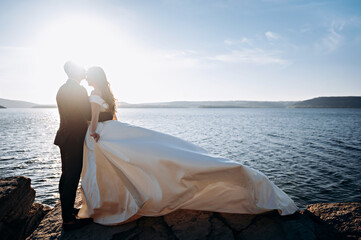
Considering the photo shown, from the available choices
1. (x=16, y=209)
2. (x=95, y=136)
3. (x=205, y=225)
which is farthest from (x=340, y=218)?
(x=16, y=209)

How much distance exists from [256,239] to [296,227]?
69 cm

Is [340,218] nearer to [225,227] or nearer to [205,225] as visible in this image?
[225,227]

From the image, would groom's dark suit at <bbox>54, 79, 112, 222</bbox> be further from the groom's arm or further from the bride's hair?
the bride's hair

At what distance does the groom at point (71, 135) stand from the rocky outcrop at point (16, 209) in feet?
3.56

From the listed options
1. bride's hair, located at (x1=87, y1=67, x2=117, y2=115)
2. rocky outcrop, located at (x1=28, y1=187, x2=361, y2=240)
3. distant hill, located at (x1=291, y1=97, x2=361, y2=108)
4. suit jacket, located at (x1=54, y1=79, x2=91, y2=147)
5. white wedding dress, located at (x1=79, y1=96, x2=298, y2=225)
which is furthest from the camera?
distant hill, located at (x1=291, y1=97, x2=361, y2=108)

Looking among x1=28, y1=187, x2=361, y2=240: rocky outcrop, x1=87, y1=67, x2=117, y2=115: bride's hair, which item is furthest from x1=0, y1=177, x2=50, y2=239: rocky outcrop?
x1=87, y1=67, x2=117, y2=115: bride's hair

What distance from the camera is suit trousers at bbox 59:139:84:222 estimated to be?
3.55 m

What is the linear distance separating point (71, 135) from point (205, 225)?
2.53 m

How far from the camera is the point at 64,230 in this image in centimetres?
354

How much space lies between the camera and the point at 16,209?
408cm

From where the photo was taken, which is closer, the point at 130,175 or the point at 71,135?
the point at 71,135

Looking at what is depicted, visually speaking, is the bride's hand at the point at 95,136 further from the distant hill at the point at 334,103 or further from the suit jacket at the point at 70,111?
the distant hill at the point at 334,103

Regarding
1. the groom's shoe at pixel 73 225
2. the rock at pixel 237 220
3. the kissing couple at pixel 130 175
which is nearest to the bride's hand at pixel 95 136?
the kissing couple at pixel 130 175

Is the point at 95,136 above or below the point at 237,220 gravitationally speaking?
above
